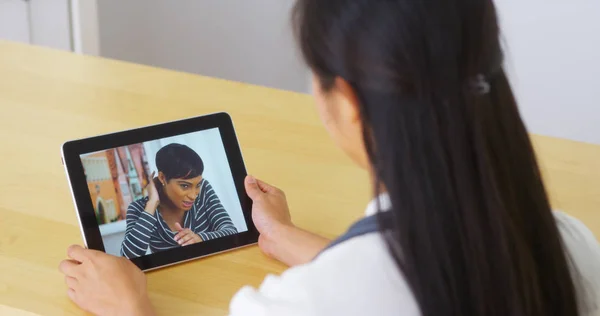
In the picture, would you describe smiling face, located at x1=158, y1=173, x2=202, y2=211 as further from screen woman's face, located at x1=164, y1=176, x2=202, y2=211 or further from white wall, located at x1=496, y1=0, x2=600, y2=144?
white wall, located at x1=496, y1=0, x2=600, y2=144

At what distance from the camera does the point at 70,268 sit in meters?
0.88

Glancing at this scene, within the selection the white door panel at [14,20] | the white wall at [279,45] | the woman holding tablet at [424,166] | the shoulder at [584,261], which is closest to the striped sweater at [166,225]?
the woman holding tablet at [424,166]

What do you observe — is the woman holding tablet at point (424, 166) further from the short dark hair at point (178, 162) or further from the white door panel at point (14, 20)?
the white door panel at point (14, 20)

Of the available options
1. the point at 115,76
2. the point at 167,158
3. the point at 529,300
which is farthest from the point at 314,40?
the point at 115,76

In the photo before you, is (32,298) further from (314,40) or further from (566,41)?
(566,41)

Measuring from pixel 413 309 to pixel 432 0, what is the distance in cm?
25

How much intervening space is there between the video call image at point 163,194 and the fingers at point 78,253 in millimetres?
32

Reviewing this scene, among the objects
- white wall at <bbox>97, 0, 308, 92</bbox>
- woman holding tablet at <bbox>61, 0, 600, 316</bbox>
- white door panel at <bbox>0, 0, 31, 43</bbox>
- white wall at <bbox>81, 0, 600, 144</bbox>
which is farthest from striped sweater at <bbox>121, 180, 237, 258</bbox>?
white wall at <bbox>97, 0, 308, 92</bbox>

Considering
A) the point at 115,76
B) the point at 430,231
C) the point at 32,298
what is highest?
the point at 115,76

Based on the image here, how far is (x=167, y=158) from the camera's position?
0.98m

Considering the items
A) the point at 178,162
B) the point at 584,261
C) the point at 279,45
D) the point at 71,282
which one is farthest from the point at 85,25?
the point at 584,261

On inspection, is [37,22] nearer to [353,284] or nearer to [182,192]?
[182,192]

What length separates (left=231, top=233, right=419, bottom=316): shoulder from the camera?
62cm

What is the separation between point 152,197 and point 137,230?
0.05m
